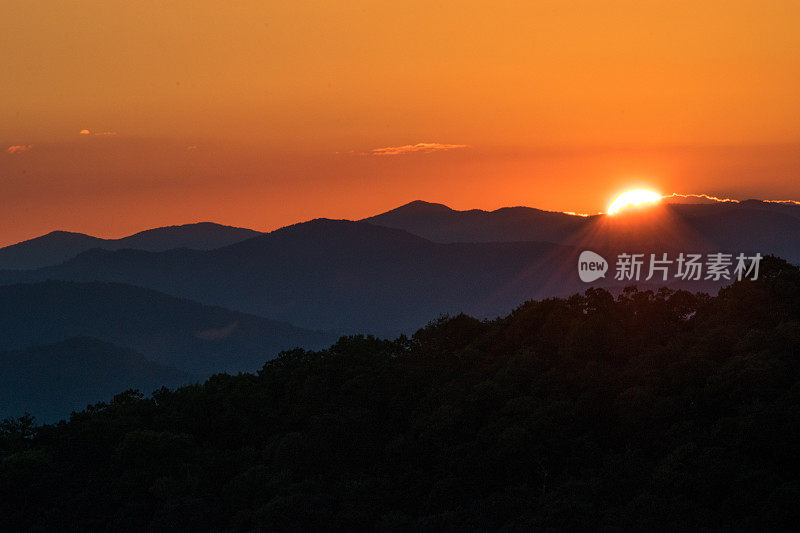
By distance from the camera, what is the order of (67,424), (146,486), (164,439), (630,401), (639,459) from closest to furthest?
1. (639,459)
2. (630,401)
3. (146,486)
4. (164,439)
5. (67,424)

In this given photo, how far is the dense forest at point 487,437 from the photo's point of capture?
4772cm

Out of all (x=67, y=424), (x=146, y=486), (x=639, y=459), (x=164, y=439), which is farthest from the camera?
(x=67, y=424)

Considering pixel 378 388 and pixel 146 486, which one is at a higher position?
pixel 378 388

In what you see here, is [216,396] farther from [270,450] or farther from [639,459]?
[639,459]

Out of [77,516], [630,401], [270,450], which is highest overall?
[630,401]

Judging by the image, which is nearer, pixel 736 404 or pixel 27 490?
pixel 736 404

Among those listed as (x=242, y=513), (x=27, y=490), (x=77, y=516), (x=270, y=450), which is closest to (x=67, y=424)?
(x=27, y=490)

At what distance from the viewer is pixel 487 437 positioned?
57.1 meters

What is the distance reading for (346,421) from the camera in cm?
6369

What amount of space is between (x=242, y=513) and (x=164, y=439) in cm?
1534

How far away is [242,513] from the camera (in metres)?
52.5

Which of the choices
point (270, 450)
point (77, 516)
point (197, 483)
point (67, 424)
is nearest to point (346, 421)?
point (270, 450)

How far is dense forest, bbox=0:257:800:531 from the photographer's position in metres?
47.7

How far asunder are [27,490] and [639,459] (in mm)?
39917
